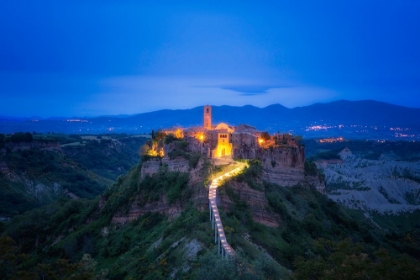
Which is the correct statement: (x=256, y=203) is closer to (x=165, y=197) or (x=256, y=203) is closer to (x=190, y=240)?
(x=165, y=197)

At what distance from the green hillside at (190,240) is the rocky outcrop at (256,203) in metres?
0.54

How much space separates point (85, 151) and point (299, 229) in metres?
108

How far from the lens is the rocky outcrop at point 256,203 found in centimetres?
3500

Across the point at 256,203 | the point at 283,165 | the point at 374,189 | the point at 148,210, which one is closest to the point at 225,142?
the point at 283,165

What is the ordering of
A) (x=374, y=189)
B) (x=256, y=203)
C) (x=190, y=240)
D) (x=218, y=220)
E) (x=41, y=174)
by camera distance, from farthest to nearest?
1. (x=41, y=174)
2. (x=374, y=189)
3. (x=256, y=203)
4. (x=218, y=220)
5. (x=190, y=240)

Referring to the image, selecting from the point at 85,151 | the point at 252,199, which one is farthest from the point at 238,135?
the point at 85,151

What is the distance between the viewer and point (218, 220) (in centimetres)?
2830

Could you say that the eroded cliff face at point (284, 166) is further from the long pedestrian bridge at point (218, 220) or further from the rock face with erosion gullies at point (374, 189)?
the rock face with erosion gullies at point (374, 189)

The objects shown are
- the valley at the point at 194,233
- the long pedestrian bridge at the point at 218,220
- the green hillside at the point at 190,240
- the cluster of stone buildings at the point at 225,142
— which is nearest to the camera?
the green hillside at the point at 190,240

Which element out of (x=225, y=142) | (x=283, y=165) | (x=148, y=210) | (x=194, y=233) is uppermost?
(x=225, y=142)

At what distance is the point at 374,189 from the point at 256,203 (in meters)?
59.5

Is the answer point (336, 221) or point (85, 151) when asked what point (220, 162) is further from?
point (85, 151)

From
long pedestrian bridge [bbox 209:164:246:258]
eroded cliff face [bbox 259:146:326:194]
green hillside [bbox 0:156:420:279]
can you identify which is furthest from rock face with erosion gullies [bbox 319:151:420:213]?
long pedestrian bridge [bbox 209:164:246:258]

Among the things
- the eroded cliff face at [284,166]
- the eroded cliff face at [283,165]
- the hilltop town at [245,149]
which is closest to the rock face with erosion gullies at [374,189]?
the hilltop town at [245,149]
